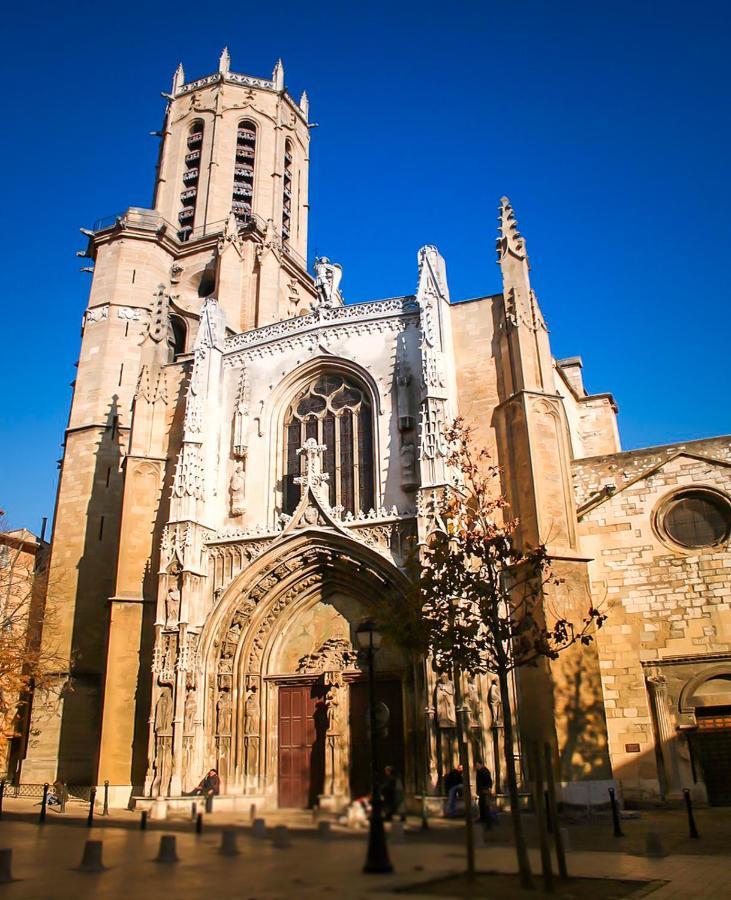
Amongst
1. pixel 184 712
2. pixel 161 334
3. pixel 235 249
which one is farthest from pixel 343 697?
pixel 235 249

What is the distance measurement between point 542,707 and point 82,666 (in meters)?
14.6

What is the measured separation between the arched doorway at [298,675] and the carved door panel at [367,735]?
0.08ft

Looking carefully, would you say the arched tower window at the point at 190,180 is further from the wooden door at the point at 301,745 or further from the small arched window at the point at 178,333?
the wooden door at the point at 301,745

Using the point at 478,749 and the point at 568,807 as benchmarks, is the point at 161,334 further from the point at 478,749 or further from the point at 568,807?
the point at 568,807

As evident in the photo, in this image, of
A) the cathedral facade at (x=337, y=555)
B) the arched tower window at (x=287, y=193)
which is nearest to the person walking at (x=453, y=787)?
the cathedral facade at (x=337, y=555)

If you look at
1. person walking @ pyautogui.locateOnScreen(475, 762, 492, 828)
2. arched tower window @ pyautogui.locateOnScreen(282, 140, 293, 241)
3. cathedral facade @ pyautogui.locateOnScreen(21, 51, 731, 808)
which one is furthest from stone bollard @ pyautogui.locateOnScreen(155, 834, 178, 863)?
arched tower window @ pyautogui.locateOnScreen(282, 140, 293, 241)

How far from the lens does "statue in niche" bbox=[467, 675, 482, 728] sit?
698 inches

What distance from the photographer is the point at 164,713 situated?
66.7 feet

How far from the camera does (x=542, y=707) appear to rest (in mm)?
17906

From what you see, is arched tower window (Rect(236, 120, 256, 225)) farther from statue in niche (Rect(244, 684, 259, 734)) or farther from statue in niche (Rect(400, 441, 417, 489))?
statue in niche (Rect(244, 684, 259, 734))

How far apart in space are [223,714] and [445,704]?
6.46m

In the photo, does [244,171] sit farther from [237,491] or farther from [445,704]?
[445,704]

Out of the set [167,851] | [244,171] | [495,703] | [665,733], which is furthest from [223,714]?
[244,171]

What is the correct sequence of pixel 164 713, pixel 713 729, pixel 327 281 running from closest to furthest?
pixel 713 729, pixel 164 713, pixel 327 281
